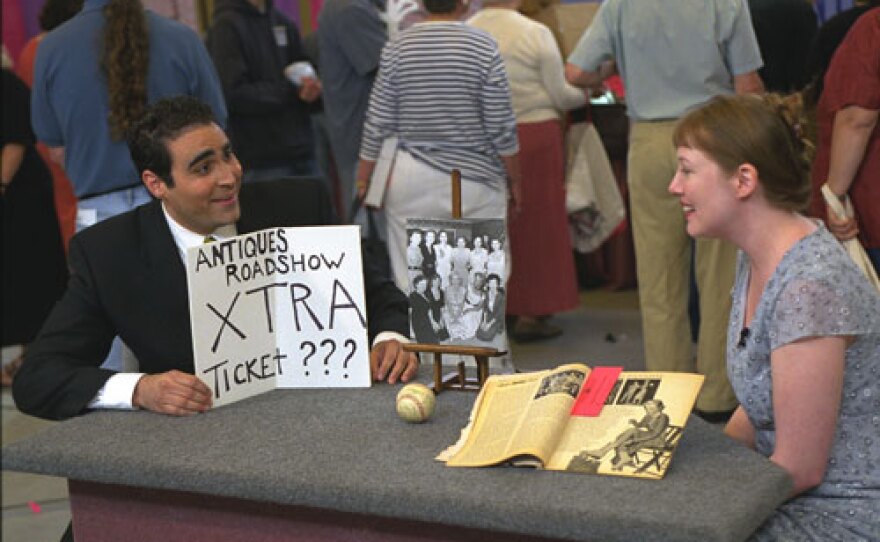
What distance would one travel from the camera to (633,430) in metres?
2.01

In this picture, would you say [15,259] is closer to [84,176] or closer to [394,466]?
[84,176]

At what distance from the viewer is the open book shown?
1952mm

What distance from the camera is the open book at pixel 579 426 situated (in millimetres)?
1952

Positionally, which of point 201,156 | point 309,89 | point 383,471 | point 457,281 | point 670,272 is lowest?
point 670,272

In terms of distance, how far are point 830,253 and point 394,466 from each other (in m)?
0.73

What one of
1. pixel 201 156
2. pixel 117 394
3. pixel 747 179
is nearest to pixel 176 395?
pixel 117 394

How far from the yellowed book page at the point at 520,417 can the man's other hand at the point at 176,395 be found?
0.50 metres

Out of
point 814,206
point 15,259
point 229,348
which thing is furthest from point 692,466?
point 15,259

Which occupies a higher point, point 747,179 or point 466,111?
point 747,179

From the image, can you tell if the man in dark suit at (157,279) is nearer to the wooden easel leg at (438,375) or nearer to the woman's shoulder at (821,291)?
the wooden easel leg at (438,375)

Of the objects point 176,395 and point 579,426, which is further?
point 176,395

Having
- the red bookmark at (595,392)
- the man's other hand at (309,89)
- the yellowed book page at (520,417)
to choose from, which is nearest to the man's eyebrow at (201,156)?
the yellowed book page at (520,417)

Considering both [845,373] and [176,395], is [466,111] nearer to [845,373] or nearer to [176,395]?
[176,395]

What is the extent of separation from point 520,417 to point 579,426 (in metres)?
0.09
